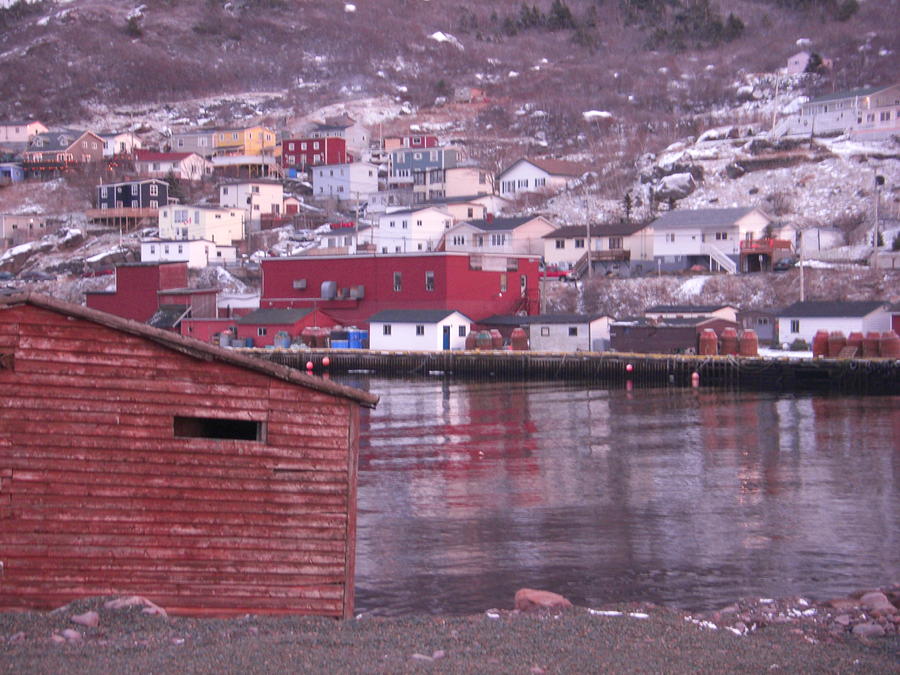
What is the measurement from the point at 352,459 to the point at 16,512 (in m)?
3.70

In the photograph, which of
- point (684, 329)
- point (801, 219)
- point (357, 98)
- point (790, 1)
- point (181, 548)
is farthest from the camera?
point (790, 1)

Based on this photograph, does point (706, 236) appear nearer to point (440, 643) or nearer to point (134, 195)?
point (134, 195)

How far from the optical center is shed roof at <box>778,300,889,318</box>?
165 feet

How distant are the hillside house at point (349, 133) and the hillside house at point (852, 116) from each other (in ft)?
156

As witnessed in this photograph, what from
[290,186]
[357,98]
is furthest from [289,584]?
[357,98]

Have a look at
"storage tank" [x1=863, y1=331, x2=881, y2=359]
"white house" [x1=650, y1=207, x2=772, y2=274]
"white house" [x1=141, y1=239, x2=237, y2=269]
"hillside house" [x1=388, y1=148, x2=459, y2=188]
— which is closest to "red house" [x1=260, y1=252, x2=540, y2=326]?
"white house" [x1=650, y1=207, x2=772, y2=274]

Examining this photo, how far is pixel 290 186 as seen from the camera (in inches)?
4227

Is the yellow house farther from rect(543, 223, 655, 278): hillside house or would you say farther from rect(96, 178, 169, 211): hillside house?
rect(543, 223, 655, 278): hillside house

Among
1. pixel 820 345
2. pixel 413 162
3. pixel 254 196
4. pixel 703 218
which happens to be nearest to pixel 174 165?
pixel 254 196

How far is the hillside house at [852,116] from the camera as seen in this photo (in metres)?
92.2

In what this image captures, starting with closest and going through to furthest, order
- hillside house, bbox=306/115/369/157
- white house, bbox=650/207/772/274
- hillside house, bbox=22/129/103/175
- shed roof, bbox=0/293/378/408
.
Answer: shed roof, bbox=0/293/378/408, white house, bbox=650/207/772/274, hillside house, bbox=22/129/103/175, hillside house, bbox=306/115/369/157

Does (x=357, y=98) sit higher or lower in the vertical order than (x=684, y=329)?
higher

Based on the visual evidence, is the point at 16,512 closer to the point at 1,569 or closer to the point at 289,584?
the point at 1,569

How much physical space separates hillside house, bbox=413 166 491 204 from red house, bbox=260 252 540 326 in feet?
132
